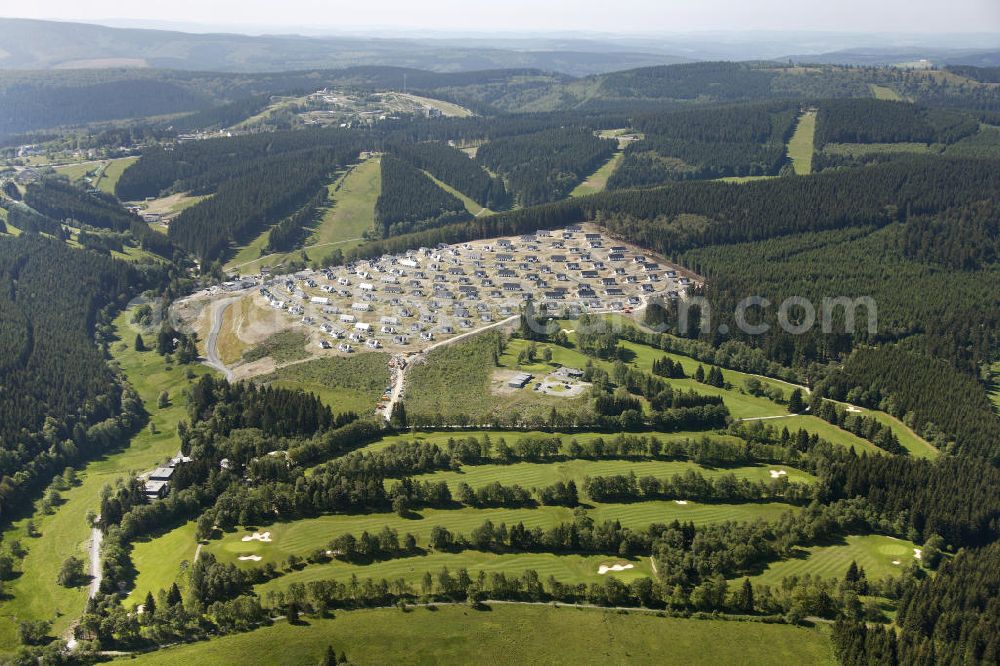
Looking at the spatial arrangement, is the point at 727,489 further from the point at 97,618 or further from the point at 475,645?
the point at 97,618

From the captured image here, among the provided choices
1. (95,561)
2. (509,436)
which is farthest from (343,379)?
(95,561)

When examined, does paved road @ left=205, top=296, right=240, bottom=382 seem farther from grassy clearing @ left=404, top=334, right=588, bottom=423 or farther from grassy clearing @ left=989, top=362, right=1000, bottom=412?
grassy clearing @ left=989, top=362, right=1000, bottom=412

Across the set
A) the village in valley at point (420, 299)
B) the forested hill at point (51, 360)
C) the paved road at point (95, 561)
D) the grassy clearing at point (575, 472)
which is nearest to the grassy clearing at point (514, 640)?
the paved road at point (95, 561)

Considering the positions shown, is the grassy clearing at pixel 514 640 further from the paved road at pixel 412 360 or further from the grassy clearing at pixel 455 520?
the paved road at pixel 412 360

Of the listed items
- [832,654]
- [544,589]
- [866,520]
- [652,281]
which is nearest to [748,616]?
[832,654]

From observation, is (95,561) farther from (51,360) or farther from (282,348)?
(51,360)
